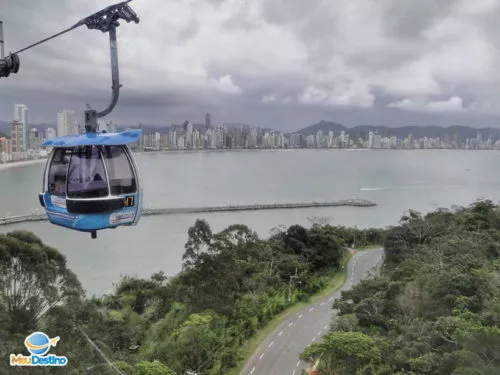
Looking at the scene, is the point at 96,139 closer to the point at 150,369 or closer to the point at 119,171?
the point at 119,171

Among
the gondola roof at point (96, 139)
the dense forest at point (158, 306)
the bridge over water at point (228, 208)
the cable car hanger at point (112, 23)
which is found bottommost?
the bridge over water at point (228, 208)

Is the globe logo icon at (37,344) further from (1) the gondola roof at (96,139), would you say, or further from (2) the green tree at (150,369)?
(1) the gondola roof at (96,139)

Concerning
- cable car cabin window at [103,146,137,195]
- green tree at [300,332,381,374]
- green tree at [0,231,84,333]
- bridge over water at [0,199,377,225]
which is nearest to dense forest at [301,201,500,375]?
green tree at [300,332,381,374]

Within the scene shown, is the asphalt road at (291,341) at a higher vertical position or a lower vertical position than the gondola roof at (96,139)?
lower

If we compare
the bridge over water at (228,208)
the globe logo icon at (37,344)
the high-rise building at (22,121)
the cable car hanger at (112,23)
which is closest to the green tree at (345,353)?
the globe logo icon at (37,344)

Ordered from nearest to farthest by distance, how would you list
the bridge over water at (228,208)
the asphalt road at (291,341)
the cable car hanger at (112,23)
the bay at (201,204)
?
the cable car hanger at (112,23), the asphalt road at (291,341), the bay at (201,204), the bridge over water at (228,208)

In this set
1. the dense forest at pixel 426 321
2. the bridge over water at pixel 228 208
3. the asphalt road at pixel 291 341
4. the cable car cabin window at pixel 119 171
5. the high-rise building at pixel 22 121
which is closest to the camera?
the cable car cabin window at pixel 119 171

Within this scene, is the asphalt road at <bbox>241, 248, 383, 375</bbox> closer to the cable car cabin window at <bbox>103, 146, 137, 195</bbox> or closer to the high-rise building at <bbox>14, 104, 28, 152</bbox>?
the cable car cabin window at <bbox>103, 146, 137, 195</bbox>
